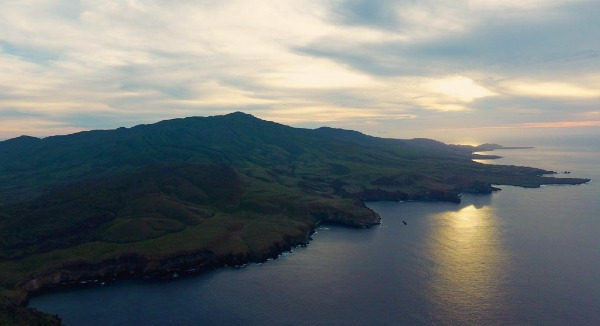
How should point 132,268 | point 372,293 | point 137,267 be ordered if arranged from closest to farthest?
point 372,293, point 132,268, point 137,267

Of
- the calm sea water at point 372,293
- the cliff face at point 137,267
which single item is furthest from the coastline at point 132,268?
the calm sea water at point 372,293

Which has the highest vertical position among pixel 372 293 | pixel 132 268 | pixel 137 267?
pixel 372 293

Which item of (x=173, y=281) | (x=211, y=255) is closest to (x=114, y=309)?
(x=173, y=281)

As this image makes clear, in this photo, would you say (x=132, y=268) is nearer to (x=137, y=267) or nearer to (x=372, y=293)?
(x=137, y=267)

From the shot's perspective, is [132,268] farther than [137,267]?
No

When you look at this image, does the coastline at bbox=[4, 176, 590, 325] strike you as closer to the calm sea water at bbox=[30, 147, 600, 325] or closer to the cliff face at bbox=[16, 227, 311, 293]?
the cliff face at bbox=[16, 227, 311, 293]

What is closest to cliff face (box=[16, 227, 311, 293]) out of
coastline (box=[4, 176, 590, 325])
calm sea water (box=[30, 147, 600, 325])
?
coastline (box=[4, 176, 590, 325])

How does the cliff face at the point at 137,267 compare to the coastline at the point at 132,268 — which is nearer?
the coastline at the point at 132,268

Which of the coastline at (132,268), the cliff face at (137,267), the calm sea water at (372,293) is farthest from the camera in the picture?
the cliff face at (137,267)

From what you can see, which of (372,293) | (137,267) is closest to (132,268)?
(137,267)

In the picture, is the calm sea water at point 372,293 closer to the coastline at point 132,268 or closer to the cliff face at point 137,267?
the coastline at point 132,268

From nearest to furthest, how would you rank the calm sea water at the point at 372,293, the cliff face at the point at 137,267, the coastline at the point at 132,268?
1. the calm sea water at the point at 372,293
2. the coastline at the point at 132,268
3. the cliff face at the point at 137,267

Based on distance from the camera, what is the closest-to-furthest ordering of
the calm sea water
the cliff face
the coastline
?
the calm sea water, the coastline, the cliff face
